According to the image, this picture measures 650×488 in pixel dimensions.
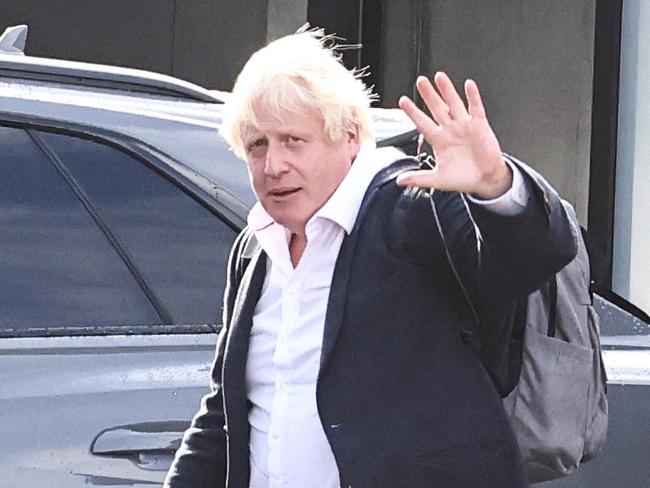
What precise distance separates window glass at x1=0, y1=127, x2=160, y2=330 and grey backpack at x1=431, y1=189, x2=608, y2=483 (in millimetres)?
865

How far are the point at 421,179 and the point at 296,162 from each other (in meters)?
0.28

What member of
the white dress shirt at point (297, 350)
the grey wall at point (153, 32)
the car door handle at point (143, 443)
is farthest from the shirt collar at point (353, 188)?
the grey wall at point (153, 32)

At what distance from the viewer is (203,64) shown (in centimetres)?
945

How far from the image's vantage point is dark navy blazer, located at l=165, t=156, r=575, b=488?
203 centimetres

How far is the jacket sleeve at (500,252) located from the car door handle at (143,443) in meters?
0.76

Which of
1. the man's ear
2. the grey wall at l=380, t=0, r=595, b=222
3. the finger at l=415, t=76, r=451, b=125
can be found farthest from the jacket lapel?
the grey wall at l=380, t=0, r=595, b=222

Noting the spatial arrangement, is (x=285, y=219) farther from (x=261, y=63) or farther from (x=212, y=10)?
(x=212, y=10)

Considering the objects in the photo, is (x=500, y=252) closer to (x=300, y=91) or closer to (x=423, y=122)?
(x=423, y=122)

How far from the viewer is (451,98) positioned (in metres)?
1.88

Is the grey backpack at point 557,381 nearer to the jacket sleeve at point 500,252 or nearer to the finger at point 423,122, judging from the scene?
the jacket sleeve at point 500,252

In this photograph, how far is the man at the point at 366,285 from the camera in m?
1.93

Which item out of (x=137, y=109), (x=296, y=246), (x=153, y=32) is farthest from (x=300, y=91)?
(x=153, y=32)

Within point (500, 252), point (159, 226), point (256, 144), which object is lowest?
point (159, 226)

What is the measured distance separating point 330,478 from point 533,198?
493 mm
